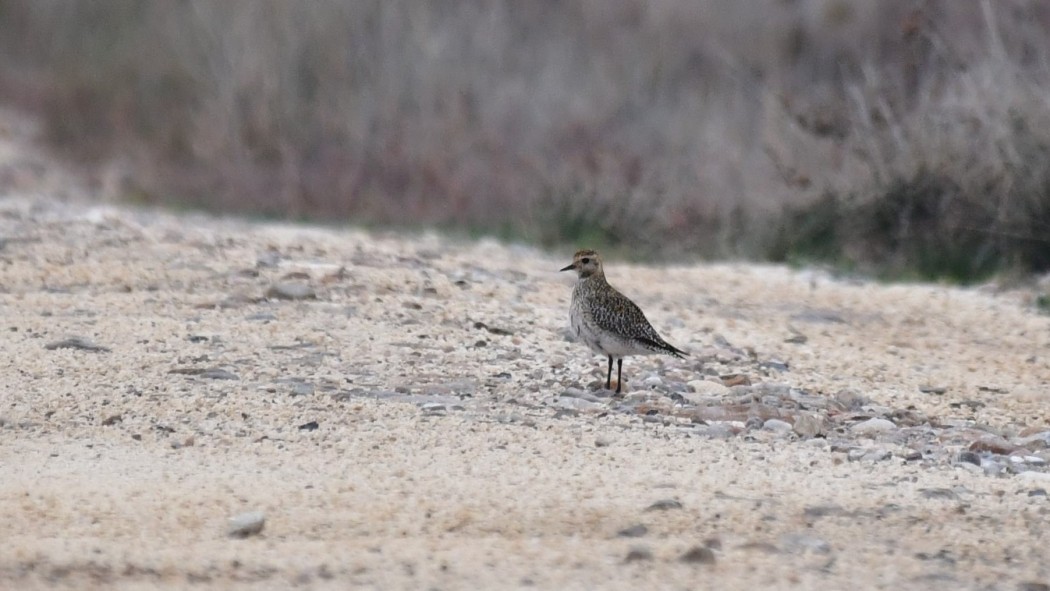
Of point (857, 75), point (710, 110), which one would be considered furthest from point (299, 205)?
point (857, 75)

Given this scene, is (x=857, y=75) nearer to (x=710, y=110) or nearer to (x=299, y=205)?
(x=710, y=110)

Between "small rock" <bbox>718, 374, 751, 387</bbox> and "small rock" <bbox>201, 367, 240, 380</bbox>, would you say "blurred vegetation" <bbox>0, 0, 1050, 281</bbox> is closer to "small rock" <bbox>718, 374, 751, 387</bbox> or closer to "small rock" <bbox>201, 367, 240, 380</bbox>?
"small rock" <bbox>718, 374, 751, 387</bbox>

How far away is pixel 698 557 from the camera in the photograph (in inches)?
219

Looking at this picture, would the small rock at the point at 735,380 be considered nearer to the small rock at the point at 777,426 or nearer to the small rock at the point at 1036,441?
the small rock at the point at 777,426

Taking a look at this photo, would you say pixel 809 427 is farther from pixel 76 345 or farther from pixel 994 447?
pixel 76 345

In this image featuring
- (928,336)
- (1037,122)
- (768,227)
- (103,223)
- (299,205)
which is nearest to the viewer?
(928,336)

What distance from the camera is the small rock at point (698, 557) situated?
18.2 ft

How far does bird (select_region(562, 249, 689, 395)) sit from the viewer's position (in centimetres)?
827

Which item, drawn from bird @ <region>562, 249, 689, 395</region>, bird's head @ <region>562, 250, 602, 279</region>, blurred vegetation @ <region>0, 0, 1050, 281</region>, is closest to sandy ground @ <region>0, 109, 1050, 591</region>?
bird @ <region>562, 249, 689, 395</region>

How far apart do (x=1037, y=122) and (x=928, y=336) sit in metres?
3.90

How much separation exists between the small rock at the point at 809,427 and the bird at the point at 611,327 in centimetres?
88

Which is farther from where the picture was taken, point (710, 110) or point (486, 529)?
point (710, 110)

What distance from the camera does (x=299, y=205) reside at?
810 inches

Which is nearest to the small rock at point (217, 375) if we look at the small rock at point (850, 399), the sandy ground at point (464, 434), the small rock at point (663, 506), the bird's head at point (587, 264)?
the sandy ground at point (464, 434)
